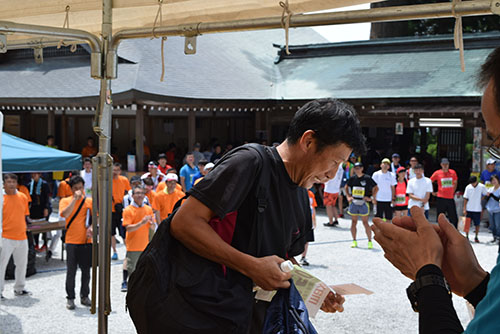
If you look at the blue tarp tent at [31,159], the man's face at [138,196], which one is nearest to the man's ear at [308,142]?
the man's face at [138,196]

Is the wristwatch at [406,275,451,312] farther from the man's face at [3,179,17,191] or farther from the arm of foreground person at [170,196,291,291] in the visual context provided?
the man's face at [3,179,17,191]

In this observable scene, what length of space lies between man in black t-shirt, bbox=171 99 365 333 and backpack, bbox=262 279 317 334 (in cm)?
7

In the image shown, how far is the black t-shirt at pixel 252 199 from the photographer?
6.22ft

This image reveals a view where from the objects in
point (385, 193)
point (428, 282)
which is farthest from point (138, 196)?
point (428, 282)

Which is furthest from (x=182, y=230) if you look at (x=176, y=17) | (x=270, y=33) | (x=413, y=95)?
(x=270, y=33)

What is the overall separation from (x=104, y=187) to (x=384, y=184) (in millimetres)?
9653

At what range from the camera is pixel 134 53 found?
16344 millimetres

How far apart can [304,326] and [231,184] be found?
59cm

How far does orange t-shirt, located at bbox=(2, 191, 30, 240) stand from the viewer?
7191mm

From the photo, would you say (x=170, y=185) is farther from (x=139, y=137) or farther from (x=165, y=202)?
(x=139, y=137)

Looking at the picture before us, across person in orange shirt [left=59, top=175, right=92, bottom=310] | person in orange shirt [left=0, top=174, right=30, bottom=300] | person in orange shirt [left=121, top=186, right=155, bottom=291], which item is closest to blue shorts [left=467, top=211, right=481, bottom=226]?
person in orange shirt [left=121, top=186, right=155, bottom=291]

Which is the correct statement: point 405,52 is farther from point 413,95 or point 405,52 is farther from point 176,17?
point 176,17

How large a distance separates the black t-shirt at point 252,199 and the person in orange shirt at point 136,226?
16.9 ft

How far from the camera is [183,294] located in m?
1.88
